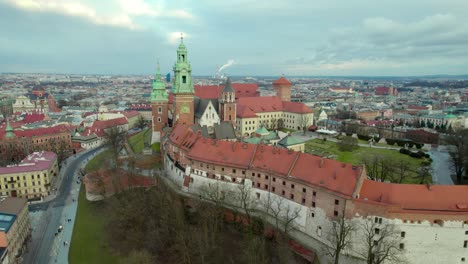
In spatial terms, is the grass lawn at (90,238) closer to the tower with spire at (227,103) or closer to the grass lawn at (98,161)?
the grass lawn at (98,161)

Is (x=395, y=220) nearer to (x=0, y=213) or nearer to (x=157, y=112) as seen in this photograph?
(x=0, y=213)

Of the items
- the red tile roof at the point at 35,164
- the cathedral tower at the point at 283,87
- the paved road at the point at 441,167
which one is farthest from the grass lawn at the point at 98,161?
the cathedral tower at the point at 283,87

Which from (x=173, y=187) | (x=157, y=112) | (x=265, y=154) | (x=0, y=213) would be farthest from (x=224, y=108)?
(x=0, y=213)

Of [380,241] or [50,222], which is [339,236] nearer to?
[380,241]

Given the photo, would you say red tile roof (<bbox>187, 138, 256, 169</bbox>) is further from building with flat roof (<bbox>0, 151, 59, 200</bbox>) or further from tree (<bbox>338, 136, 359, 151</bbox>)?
tree (<bbox>338, 136, 359, 151</bbox>)

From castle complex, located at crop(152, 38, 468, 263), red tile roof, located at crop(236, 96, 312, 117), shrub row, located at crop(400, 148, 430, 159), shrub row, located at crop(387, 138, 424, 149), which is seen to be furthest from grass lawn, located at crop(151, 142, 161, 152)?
shrub row, located at crop(387, 138, 424, 149)

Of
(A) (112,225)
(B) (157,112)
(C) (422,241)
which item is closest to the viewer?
(C) (422,241)

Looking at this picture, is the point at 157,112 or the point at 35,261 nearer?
the point at 35,261
